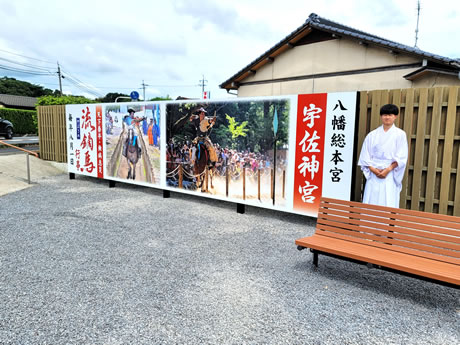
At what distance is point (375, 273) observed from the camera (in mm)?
3875

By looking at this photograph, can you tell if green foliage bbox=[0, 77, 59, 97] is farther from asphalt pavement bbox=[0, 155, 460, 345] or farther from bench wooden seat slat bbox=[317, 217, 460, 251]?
bench wooden seat slat bbox=[317, 217, 460, 251]

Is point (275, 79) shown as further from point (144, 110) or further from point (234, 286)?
point (234, 286)

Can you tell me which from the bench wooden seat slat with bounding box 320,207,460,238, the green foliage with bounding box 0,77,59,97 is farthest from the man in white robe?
the green foliage with bounding box 0,77,59,97

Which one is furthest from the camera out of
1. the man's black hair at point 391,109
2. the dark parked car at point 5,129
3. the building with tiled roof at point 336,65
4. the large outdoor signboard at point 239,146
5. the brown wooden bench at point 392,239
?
the dark parked car at point 5,129

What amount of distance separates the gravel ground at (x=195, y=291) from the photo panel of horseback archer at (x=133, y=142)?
264 centimetres

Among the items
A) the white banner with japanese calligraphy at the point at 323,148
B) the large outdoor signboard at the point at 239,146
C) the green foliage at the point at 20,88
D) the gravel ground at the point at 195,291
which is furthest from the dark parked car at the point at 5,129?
the green foliage at the point at 20,88

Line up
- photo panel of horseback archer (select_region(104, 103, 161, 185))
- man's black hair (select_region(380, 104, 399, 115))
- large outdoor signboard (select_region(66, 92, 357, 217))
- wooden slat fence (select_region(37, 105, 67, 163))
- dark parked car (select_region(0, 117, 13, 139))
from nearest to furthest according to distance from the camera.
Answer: man's black hair (select_region(380, 104, 399, 115))
large outdoor signboard (select_region(66, 92, 357, 217))
photo panel of horseback archer (select_region(104, 103, 161, 185))
wooden slat fence (select_region(37, 105, 67, 163))
dark parked car (select_region(0, 117, 13, 139))

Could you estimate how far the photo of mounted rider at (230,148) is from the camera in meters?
5.98

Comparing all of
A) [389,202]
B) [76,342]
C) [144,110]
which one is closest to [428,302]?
[389,202]

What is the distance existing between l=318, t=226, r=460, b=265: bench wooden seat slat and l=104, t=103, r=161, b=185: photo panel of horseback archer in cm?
521

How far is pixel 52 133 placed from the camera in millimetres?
11750

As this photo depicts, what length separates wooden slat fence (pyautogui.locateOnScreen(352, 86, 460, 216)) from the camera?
4535 mm

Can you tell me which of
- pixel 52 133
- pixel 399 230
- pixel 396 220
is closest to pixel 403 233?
pixel 399 230

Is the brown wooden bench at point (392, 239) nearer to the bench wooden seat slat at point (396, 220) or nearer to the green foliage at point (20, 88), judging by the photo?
the bench wooden seat slat at point (396, 220)
